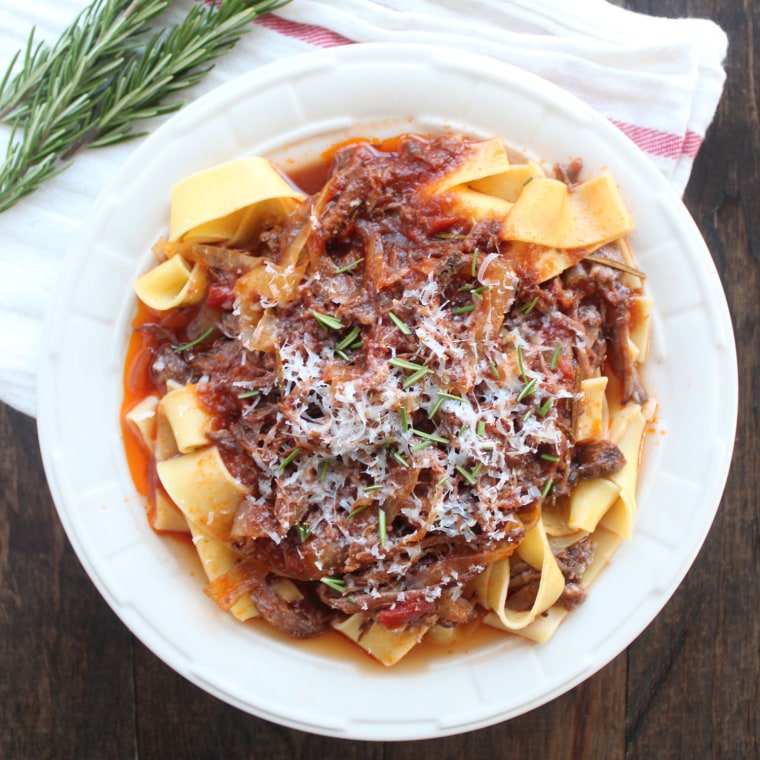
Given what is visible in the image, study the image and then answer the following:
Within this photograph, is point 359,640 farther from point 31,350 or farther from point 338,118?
point 338,118

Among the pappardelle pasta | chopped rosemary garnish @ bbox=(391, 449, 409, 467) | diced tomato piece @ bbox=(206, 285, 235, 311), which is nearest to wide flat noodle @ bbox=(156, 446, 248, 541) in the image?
the pappardelle pasta

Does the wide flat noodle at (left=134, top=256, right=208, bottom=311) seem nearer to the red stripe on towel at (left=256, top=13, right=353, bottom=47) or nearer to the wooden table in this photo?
the wooden table

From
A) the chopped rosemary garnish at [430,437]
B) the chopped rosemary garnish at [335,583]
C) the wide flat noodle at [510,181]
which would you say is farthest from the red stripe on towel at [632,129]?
the chopped rosemary garnish at [335,583]

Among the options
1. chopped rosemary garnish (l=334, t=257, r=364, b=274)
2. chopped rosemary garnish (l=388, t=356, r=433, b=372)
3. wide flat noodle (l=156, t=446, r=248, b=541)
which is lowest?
wide flat noodle (l=156, t=446, r=248, b=541)

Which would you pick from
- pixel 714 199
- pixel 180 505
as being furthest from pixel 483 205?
pixel 180 505

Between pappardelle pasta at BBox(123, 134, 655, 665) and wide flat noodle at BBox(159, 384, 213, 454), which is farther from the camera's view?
wide flat noodle at BBox(159, 384, 213, 454)

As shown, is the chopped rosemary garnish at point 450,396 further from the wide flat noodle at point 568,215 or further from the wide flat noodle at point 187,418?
the wide flat noodle at point 187,418

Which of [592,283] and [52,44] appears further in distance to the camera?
[52,44]
